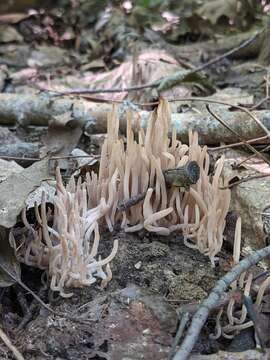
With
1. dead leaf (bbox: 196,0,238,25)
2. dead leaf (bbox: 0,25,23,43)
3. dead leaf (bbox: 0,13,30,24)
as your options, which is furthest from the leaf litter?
dead leaf (bbox: 0,13,30,24)

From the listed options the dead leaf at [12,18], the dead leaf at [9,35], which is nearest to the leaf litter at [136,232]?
the dead leaf at [9,35]

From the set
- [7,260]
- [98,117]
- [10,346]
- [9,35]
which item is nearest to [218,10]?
[9,35]

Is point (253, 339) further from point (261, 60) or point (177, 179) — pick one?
point (261, 60)

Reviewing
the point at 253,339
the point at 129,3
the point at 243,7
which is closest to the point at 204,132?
the point at 253,339

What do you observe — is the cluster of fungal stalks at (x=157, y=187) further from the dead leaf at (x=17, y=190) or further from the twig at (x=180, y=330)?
the twig at (x=180, y=330)

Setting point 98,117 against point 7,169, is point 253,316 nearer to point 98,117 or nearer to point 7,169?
point 7,169
